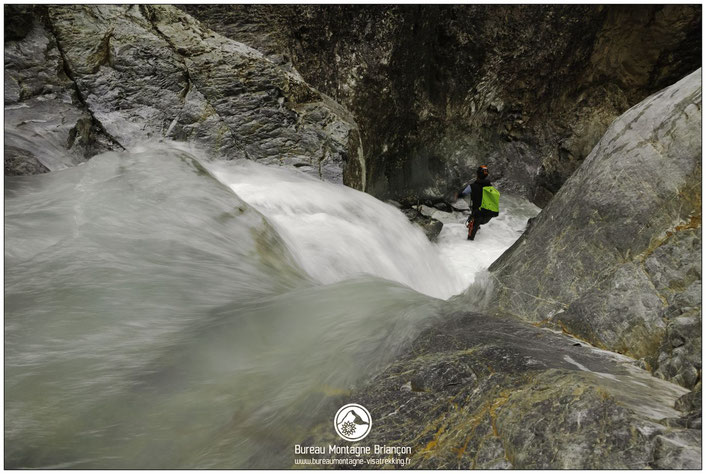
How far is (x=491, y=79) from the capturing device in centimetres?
1033

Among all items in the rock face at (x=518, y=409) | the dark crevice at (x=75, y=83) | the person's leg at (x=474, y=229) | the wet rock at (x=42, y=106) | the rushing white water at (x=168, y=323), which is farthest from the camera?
the person's leg at (x=474, y=229)

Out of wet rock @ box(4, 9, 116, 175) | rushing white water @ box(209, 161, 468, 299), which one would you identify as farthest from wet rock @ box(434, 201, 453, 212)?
wet rock @ box(4, 9, 116, 175)

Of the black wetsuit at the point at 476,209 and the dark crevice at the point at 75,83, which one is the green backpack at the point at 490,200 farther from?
the dark crevice at the point at 75,83

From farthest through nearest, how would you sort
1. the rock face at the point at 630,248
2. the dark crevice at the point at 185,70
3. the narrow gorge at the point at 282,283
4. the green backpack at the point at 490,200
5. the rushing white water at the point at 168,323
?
the green backpack at the point at 490,200 < the dark crevice at the point at 185,70 < the rock face at the point at 630,248 < the rushing white water at the point at 168,323 < the narrow gorge at the point at 282,283

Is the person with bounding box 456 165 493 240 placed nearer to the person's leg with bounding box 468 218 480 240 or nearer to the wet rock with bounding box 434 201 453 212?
the person's leg with bounding box 468 218 480 240

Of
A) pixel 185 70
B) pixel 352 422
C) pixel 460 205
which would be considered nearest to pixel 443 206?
pixel 460 205

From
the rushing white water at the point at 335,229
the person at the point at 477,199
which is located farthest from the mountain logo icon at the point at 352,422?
the person at the point at 477,199

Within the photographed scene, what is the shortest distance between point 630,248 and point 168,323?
2.99 meters

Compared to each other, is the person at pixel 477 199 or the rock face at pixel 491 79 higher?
the rock face at pixel 491 79

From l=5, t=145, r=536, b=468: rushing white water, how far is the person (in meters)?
3.65

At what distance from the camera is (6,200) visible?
13.0 ft

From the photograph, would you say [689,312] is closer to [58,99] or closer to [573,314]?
[573,314]

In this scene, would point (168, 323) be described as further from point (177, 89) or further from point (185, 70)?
point (185, 70)

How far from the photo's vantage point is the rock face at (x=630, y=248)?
117 inches
